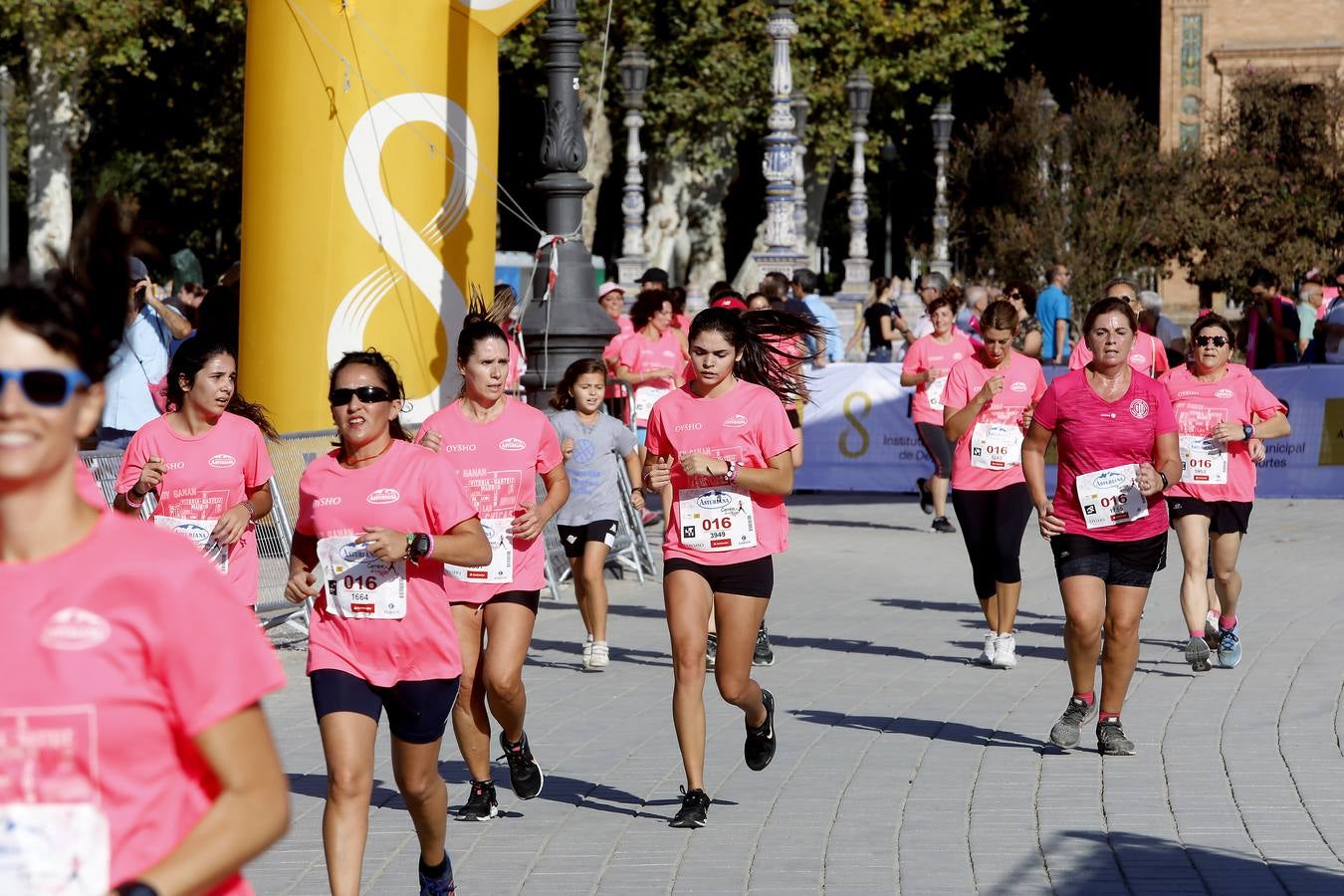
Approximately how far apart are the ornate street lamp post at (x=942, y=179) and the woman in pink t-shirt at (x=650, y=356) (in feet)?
71.0

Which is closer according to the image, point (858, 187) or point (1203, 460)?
point (1203, 460)

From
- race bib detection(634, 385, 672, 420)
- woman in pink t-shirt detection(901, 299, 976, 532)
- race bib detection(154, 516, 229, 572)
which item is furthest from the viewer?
race bib detection(634, 385, 672, 420)

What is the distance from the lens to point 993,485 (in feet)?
35.4

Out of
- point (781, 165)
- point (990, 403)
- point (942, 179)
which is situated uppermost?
point (942, 179)

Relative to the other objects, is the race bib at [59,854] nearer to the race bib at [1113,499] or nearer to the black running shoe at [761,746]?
the black running shoe at [761,746]

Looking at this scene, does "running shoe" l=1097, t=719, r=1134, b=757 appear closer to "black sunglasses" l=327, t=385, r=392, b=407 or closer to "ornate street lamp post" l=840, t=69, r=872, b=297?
"black sunglasses" l=327, t=385, r=392, b=407

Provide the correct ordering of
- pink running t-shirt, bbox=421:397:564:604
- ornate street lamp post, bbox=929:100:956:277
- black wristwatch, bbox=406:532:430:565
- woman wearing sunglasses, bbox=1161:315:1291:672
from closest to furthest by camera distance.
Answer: black wristwatch, bbox=406:532:430:565 < pink running t-shirt, bbox=421:397:564:604 < woman wearing sunglasses, bbox=1161:315:1291:672 < ornate street lamp post, bbox=929:100:956:277

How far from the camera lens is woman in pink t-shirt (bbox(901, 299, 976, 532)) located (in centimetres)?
1512

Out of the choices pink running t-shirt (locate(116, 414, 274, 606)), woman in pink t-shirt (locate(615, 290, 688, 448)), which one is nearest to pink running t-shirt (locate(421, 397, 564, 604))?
pink running t-shirt (locate(116, 414, 274, 606))

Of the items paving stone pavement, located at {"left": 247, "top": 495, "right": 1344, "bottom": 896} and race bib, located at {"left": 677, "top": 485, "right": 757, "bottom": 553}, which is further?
race bib, located at {"left": 677, "top": 485, "right": 757, "bottom": 553}

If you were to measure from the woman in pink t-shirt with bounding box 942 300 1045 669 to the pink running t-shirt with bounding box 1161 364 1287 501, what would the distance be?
30.3 inches

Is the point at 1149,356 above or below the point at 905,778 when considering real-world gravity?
above

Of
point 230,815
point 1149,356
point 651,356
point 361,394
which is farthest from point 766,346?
point 651,356

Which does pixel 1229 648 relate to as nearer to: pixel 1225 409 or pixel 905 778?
pixel 1225 409
